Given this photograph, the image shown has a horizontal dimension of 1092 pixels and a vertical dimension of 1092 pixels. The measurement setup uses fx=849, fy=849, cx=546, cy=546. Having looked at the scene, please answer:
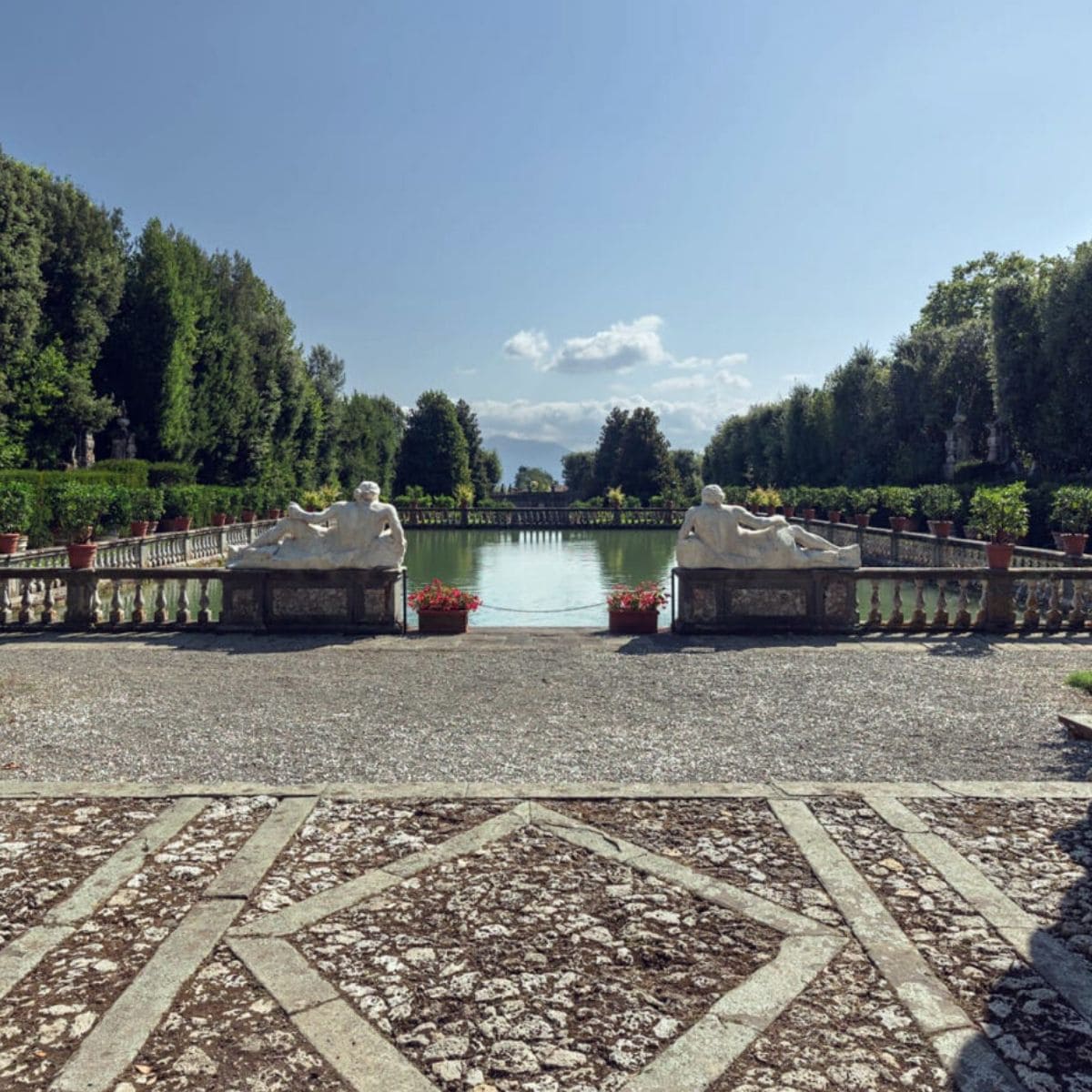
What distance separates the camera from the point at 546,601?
16.8m

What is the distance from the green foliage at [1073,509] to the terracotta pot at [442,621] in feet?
42.4

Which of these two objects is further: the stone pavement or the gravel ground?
the gravel ground

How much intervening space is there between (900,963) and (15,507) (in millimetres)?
18441

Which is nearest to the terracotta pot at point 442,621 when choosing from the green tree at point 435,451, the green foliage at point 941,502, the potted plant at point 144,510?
the potted plant at point 144,510

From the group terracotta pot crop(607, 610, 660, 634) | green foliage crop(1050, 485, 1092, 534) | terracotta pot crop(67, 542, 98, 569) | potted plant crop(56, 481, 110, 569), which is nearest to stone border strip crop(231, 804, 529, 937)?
terracotta pot crop(607, 610, 660, 634)

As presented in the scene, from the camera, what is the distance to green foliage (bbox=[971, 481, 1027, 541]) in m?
17.2

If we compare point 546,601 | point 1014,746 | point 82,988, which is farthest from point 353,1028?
point 546,601

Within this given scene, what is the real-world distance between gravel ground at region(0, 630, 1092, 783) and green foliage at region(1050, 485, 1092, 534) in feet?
26.7

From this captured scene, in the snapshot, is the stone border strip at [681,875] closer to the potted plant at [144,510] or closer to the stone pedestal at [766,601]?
the stone pedestal at [766,601]

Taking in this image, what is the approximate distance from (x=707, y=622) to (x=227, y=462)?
94.2ft

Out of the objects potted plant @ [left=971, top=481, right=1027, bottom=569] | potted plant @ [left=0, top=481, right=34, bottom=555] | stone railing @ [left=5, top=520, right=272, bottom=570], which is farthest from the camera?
potted plant @ [left=971, top=481, right=1027, bottom=569]

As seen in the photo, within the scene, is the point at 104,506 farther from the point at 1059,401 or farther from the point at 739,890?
the point at 1059,401

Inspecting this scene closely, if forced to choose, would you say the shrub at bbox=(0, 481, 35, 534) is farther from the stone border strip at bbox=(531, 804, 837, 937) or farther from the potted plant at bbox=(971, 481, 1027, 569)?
the potted plant at bbox=(971, 481, 1027, 569)

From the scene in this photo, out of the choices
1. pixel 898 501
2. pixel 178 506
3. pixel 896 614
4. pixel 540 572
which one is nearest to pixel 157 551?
pixel 178 506
